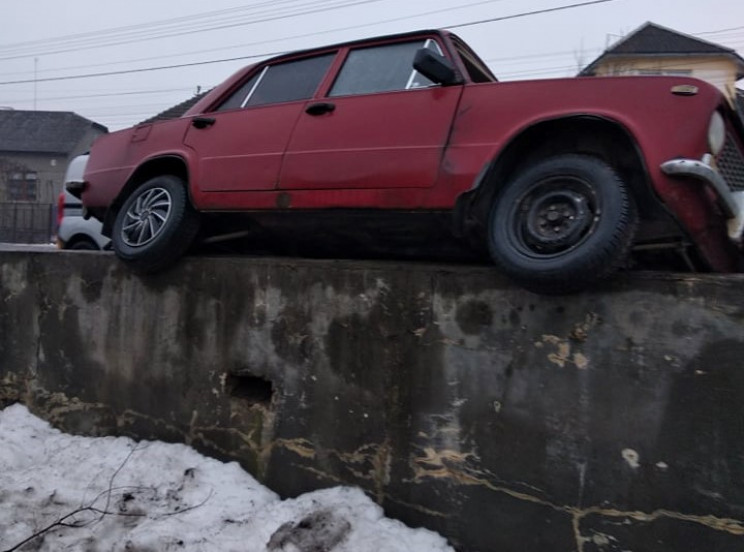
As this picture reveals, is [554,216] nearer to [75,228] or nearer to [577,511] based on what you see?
[577,511]

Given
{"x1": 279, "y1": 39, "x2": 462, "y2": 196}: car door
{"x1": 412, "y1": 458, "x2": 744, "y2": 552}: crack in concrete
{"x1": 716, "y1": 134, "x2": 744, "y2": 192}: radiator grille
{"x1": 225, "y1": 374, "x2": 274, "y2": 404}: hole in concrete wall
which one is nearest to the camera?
{"x1": 412, "y1": 458, "x2": 744, "y2": 552}: crack in concrete

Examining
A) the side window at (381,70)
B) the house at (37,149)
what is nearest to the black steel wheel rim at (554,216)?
the side window at (381,70)

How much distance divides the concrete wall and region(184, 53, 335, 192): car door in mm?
565

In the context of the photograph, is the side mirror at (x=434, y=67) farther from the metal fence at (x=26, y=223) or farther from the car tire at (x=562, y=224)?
the metal fence at (x=26, y=223)

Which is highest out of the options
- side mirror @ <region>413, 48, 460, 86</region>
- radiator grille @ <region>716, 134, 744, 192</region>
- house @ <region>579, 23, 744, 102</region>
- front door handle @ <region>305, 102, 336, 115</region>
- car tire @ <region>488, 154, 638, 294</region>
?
house @ <region>579, 23, 744, 102</region>

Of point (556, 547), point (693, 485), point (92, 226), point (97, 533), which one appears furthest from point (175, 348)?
point (92, 226)

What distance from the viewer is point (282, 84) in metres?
4.59

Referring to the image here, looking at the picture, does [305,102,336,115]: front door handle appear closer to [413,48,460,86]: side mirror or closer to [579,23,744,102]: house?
[413,48,460,86]: side mirror

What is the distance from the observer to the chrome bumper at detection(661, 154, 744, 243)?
9.27 feet

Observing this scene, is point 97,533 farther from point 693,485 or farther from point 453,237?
point 693,485

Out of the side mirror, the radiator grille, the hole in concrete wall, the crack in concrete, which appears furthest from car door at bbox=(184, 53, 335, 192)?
the radiator grille

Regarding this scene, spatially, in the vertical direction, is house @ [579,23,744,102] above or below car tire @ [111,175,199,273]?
above

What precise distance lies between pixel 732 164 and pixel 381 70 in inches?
83.7

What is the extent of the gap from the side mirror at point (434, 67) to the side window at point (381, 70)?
275 mm
